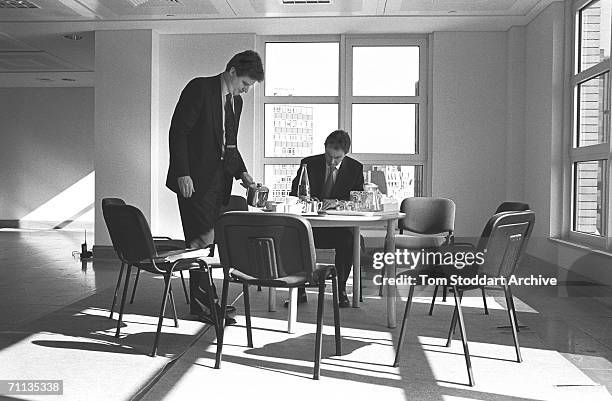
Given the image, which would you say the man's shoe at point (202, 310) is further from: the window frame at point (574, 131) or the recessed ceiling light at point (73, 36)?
the recessed ceiling light at point (73, 36)

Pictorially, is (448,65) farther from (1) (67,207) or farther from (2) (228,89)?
(1) (67,207)

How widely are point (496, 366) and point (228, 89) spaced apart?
256cm

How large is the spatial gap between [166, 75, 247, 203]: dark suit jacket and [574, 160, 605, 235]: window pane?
374cm

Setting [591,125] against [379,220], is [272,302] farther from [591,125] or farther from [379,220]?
[591,125]

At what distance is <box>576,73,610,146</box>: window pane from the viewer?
6.78 meters

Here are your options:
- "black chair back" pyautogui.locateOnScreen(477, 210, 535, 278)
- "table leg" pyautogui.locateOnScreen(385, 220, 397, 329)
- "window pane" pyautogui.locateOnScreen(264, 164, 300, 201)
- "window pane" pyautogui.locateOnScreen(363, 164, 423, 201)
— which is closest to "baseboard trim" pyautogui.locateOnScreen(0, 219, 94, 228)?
"window pane" pyautogui.locateOnScreen(264, 164, 300, 201)

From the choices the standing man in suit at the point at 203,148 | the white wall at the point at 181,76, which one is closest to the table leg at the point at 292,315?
the standing man in suit at the point at 203,148

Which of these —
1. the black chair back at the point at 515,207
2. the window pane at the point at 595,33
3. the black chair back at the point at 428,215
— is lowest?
the black chair back at the point at 428,215

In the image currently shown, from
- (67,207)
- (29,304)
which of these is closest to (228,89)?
(29,304)

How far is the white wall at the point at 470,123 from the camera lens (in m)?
9.20

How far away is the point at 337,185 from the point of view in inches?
239

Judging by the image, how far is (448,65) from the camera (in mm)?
9203

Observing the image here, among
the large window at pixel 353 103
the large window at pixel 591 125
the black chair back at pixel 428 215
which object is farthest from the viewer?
the large window at pixel 353 103

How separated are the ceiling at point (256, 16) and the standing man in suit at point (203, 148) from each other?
10.4ft
